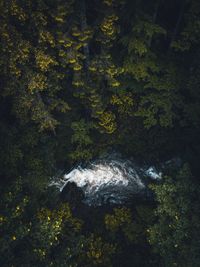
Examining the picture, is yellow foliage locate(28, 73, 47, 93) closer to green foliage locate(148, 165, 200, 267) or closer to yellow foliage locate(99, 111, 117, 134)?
yellow foliage locate(99, 111, 117, 134)

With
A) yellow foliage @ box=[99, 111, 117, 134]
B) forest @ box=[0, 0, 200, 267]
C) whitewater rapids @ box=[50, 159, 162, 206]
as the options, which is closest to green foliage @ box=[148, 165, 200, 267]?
forest @ box=[0, 0, 200, 267]

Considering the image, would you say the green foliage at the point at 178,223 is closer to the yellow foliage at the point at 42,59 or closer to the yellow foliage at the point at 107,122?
the yellow foliage at the point at 107,122

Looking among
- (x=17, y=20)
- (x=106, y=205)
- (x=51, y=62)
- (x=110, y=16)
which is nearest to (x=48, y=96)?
(x=51, y=62)

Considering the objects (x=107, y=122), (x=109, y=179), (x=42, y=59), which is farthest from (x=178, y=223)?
(x=42, y=59)

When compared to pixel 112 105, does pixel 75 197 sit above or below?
below

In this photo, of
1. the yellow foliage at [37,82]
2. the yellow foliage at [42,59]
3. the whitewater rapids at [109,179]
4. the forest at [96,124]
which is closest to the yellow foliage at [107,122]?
the forest at [96,124]

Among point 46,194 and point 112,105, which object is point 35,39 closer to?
point 112,105

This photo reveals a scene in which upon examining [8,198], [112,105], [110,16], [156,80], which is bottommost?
[8,198]

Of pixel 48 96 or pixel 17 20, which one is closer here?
pixel 17 20
